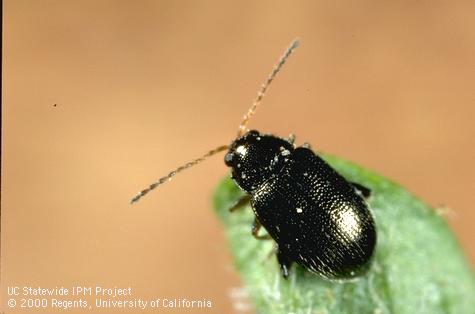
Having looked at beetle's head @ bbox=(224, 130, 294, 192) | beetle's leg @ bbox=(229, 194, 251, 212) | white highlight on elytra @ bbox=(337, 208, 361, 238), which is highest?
beetle's head @ bbox=(224, 130, 294, 192)

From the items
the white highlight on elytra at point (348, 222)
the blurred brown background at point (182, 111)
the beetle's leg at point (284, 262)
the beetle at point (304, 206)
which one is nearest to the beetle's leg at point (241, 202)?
the beetle at point (304, 206)

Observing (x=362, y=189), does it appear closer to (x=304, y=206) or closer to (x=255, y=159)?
(x=304, y=206)

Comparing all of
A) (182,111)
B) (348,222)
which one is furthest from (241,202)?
(182,111)

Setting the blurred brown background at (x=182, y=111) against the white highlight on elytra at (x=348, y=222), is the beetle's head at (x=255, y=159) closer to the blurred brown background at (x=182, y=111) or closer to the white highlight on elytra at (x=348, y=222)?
the white highlight on elytra at (x=348, y=222)

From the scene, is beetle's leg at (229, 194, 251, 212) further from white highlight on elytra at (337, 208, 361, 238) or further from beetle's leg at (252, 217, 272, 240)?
white highlight on elytra at (337, 208, 361, 238)

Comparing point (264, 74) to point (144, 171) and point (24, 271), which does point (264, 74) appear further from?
point (24, 271)

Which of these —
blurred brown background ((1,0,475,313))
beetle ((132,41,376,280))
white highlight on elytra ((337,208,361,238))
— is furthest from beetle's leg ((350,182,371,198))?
blurred brown background ((1,0,475,313))
